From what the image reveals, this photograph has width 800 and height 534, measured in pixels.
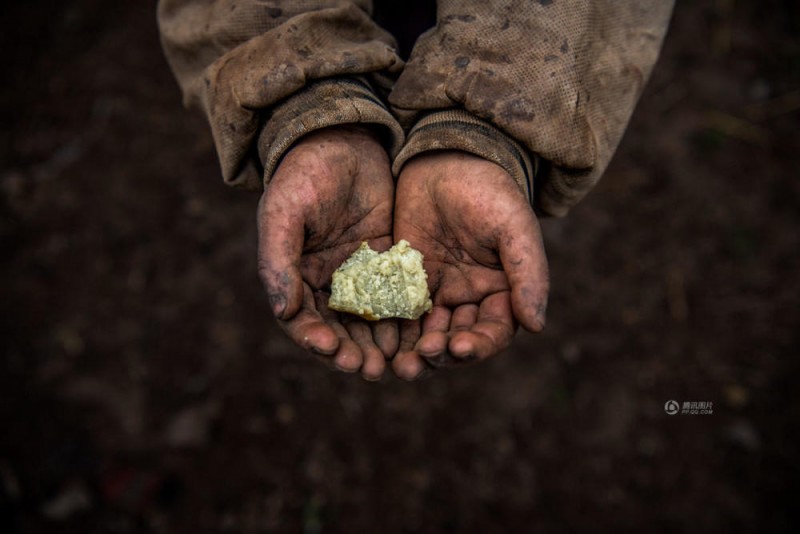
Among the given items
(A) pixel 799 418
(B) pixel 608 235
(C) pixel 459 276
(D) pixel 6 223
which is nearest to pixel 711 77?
(B) pixel 608 235

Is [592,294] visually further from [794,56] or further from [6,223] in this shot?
[6,223]

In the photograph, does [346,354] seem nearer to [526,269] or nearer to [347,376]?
[526,269]

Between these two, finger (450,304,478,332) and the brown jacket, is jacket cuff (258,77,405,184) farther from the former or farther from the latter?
finger (450,304,478,332)

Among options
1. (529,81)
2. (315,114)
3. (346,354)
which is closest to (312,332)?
(346,354)

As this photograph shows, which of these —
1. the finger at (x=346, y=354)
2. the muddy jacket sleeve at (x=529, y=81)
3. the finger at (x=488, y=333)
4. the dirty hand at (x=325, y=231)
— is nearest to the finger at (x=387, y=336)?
the dirty hand at (x=325, y=231)

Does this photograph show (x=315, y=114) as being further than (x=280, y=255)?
Yes

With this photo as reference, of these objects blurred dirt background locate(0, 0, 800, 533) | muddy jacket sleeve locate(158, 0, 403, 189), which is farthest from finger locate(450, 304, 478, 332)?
blurred dirt background locate(0, 0, 800, 533)

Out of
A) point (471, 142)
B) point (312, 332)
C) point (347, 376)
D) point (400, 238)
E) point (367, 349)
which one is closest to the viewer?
point (312, 332)
